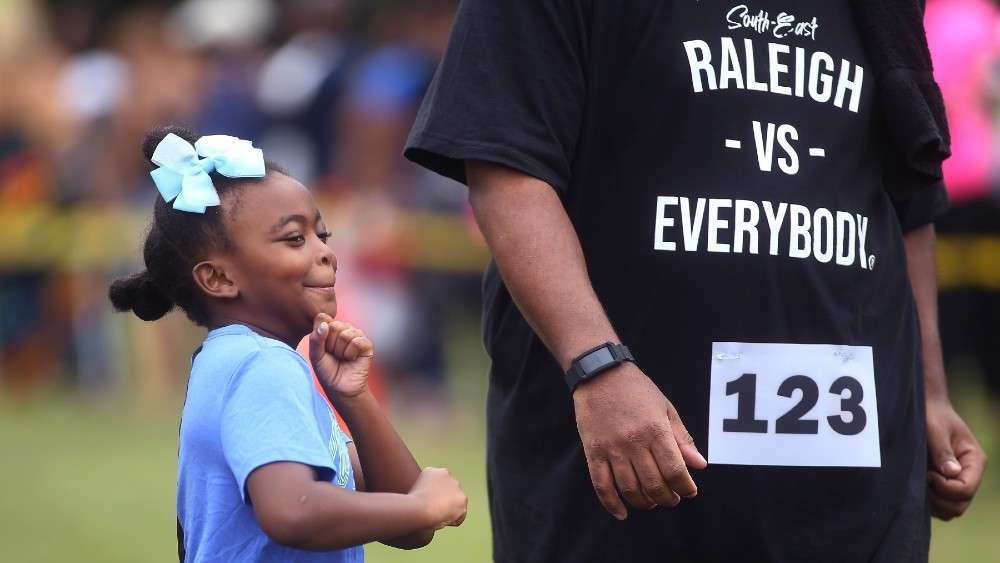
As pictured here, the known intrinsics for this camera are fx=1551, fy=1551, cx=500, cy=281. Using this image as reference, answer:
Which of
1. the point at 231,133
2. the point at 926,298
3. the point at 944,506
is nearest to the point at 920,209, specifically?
the point at 926,298

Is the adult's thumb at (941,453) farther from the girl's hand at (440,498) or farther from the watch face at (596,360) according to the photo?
the girl's hand at (440,498)

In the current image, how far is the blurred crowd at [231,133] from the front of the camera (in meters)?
10.9

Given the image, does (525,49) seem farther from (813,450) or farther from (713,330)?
(813,450)

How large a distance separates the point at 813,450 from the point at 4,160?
1009cm

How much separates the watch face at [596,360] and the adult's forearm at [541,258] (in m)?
0.02

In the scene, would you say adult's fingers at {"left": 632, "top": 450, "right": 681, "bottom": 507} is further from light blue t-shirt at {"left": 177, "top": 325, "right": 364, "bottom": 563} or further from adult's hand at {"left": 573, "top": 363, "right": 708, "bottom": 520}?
light blue t-shirt at {"left": 177, "top": 325, "right": 364, "bottom": 563}

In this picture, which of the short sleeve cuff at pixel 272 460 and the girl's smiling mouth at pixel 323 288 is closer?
the short sleeve cuff at pixel 272 460

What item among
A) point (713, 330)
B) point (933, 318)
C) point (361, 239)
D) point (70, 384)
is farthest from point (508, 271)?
point (70, 384)

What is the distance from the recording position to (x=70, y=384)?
466 inches

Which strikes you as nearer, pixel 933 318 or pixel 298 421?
pixel 298 421

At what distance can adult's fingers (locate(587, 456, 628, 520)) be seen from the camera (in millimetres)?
2613

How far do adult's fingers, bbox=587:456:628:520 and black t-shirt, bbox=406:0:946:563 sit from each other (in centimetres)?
19

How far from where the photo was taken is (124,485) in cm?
788

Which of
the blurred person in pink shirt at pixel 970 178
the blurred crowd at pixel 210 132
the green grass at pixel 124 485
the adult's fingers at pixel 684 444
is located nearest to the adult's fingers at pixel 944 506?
the adult's fingers at pixel 684 444
